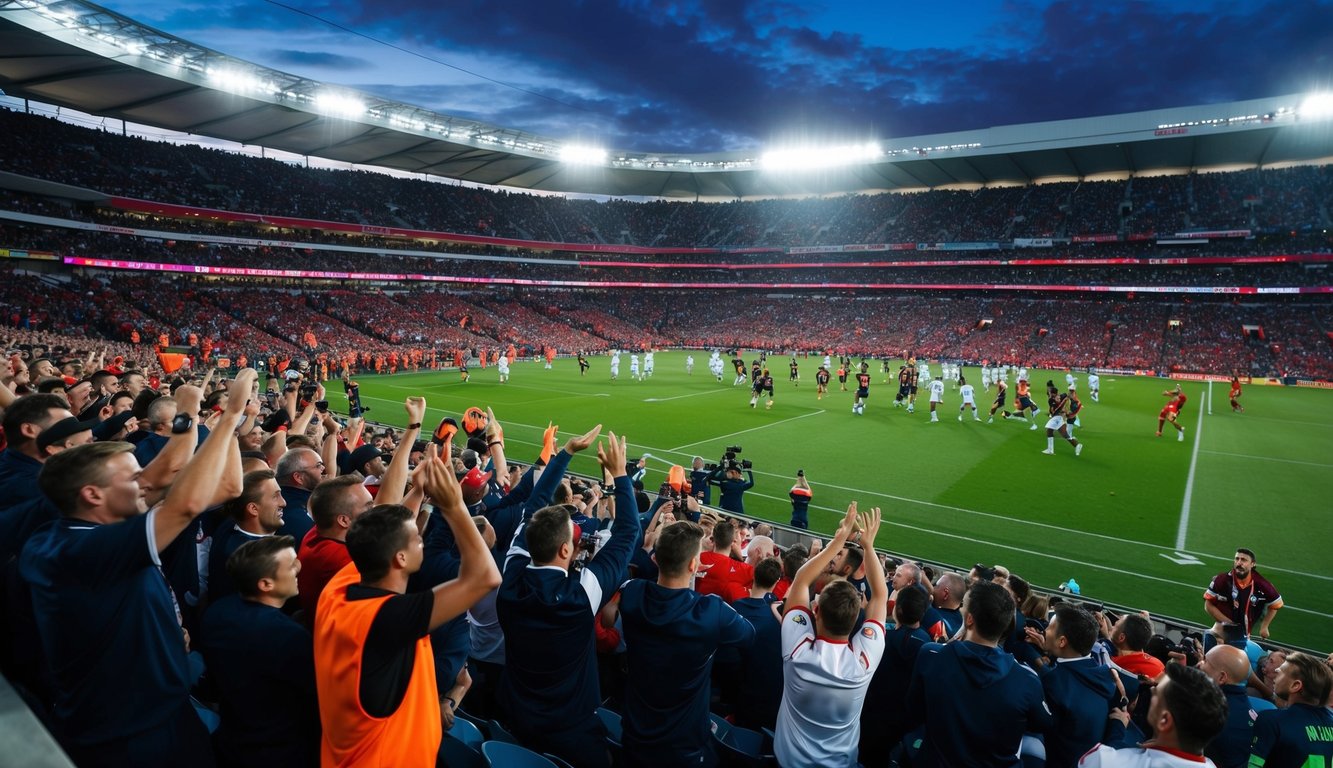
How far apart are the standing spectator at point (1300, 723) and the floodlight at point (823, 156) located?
220ft

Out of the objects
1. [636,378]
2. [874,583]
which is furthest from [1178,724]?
[636,378]

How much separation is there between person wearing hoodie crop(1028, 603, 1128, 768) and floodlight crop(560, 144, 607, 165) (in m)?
65.2

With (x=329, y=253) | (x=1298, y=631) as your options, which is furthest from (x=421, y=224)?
(x=1298, y=631)

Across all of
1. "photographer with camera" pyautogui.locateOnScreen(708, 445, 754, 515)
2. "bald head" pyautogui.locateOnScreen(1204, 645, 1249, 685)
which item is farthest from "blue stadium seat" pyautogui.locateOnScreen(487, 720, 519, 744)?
"photographer with camera" pyautogui.locateOnScreen(708, 445, 754, 515)

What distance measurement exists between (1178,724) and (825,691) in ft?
5.24

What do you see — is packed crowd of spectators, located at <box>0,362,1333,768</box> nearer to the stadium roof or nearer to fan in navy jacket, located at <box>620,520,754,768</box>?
fan in navy jacket, located at <box>620,520,754,768</box>

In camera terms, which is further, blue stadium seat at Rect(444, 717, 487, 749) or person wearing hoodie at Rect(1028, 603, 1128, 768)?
person wearing hoodie at Rect(1028, 603, 1128, 768)

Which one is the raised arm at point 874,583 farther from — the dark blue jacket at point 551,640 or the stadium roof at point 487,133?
the stadium roof at point 487,133

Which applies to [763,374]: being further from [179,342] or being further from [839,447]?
[179,342]

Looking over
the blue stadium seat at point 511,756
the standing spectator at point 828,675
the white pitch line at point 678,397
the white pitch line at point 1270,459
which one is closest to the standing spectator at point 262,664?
the blue stadium seat at point 511,756

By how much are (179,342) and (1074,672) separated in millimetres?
45869

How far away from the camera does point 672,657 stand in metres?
3.67

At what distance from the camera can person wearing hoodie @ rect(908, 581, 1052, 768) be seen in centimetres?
354

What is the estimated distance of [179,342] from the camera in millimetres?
38125
